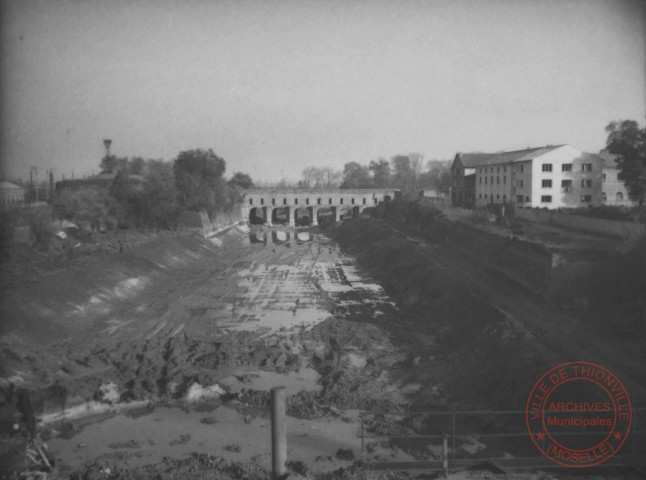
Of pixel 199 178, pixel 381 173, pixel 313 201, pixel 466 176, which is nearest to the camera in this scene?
pixel 199 178

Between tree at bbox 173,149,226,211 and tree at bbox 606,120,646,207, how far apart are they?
38.3 metres

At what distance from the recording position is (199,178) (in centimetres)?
5562

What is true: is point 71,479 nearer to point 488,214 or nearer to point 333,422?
point 333,422

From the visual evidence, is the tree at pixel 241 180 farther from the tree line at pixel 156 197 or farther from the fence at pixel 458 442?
the fence at pixel 458 442

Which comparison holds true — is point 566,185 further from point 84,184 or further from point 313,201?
point 84,184

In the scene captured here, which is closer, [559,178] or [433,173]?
[559,178]

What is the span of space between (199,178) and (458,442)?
47694 mm

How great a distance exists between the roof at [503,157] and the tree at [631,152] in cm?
992

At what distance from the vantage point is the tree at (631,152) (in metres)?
34.9

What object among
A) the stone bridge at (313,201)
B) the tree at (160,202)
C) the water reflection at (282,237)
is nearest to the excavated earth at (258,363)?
the tree at (160,202)

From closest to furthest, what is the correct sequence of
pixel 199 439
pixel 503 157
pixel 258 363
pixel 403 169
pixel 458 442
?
pixel 458 442 → pixel 199 439 → pixel 258 363 → pixel 503 157 → pixel 403 169

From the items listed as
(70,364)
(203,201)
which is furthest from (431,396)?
(203,201)

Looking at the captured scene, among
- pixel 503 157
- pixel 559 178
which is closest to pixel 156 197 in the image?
pixel 503 157

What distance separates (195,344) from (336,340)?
5.55m
